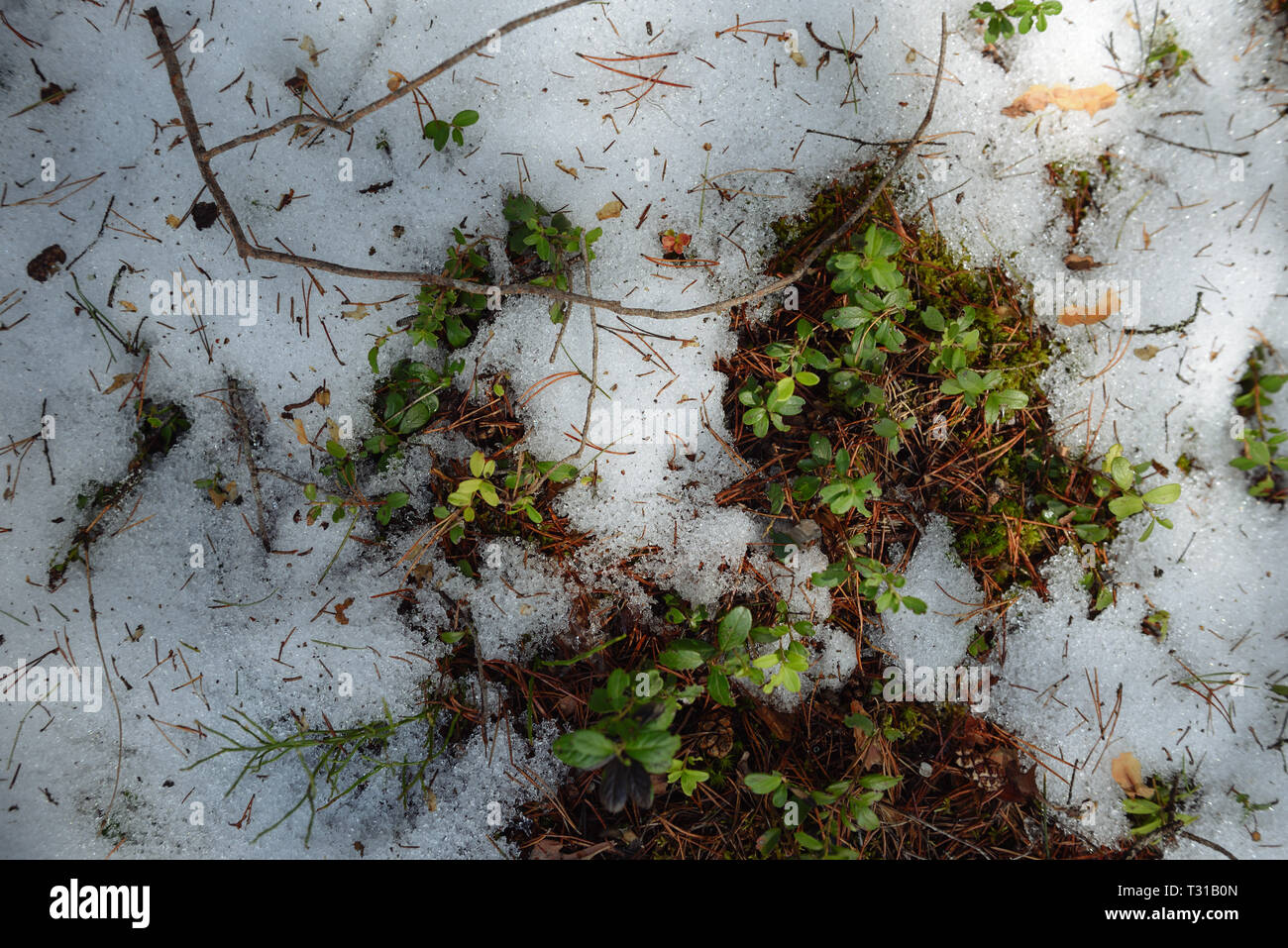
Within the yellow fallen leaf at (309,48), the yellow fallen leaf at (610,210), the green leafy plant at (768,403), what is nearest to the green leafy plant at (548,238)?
the yellow fallen leaf at (610,210)

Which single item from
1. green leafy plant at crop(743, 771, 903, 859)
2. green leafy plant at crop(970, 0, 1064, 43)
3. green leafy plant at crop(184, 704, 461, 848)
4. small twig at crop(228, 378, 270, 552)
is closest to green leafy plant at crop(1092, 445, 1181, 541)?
green leafy plant at crop(743, 771, 903, 859)

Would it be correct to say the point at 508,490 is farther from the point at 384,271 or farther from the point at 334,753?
the point at 334,753

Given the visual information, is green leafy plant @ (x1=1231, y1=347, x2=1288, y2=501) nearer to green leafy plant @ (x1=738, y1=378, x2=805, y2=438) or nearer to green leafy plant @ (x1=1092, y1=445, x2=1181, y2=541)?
green leafy plant @ (x1=1092, y1=445, x2=1181, y2=541)

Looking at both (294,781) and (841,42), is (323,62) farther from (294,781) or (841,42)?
(294,781)

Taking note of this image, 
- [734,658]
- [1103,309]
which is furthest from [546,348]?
[1103,309]

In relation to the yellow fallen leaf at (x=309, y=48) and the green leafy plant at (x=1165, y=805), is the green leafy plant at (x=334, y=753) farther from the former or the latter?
A: the green leafy plant at (x=1165, y=805)

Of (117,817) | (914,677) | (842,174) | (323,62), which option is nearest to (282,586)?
(117,817)
